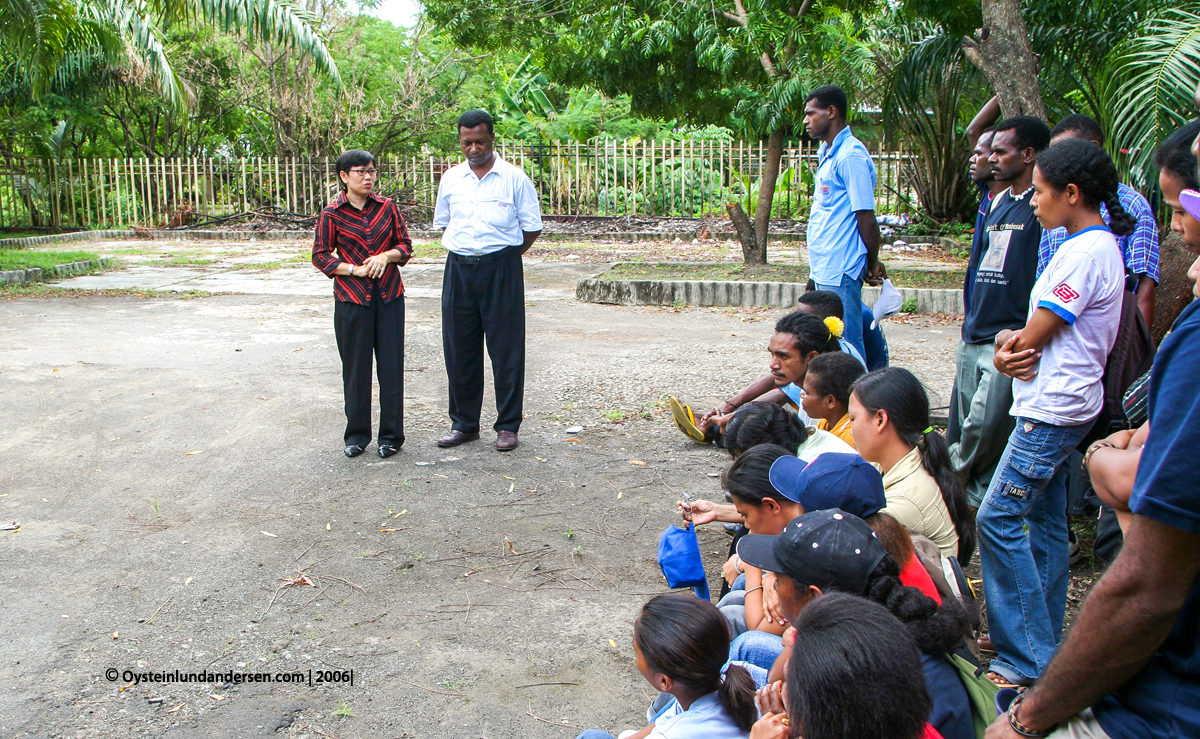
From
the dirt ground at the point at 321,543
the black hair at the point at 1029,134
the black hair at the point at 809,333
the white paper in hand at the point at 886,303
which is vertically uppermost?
the black hair at the point at 1029,134

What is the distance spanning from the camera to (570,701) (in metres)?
3.08

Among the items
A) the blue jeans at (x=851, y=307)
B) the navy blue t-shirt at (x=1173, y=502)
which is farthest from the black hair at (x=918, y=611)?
the blue jeans at (x=851, y=307)

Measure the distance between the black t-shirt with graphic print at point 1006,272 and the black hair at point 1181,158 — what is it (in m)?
1.25

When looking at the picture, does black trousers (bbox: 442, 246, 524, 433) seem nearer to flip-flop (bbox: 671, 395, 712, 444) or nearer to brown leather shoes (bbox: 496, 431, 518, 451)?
brown leather shoes (bbox: 496, 431, 518, 451)

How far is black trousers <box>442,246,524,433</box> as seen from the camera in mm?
5684

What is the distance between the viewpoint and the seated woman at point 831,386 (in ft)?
12.7

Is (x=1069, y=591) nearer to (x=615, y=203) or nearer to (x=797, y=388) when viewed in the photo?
(x=797, y=388)

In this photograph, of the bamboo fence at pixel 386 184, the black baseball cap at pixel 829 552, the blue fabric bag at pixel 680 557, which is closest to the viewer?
the black baseball cap at pixel 829 552

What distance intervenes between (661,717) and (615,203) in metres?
20.0

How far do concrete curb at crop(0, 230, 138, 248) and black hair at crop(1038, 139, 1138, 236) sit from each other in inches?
788

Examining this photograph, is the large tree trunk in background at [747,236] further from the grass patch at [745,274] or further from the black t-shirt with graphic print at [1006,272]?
the black t-shirt with graphic print at [1006,272]

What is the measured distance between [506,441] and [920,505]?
3.12m

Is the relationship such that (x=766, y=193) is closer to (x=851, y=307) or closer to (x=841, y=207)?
(x=841, y=207)

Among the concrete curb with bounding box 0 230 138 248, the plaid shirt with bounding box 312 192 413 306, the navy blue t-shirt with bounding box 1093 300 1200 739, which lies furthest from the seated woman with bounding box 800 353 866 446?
the concrete curb with bounding box 0 230 138 248
